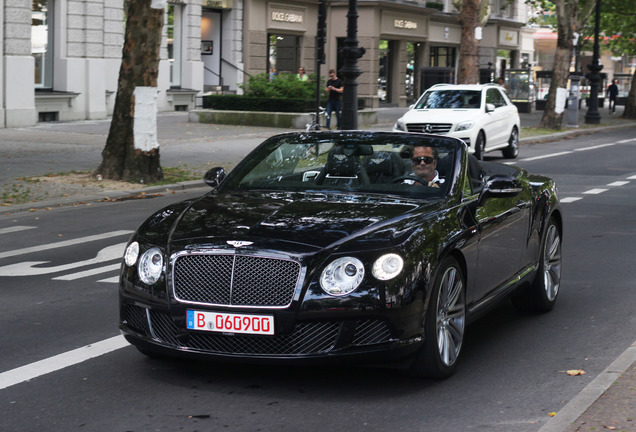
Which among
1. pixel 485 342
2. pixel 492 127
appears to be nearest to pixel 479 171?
pixel 485 342

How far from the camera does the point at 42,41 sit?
104 ft

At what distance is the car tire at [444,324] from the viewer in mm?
5738

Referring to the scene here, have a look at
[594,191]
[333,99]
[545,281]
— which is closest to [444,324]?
[545,281]

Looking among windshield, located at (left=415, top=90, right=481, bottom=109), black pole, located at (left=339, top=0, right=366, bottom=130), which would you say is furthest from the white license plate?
windshield, located at (left=415, top=90, right=481, bottom=109)

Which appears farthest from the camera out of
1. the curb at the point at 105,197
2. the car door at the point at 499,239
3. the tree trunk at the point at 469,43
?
the tree trunk at the point at 469,43

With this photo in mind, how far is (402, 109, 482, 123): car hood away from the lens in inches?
934

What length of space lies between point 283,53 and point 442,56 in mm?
13381

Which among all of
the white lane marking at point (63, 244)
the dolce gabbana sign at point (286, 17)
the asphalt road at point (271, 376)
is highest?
the dolce gabbana sign at point (286, 17)

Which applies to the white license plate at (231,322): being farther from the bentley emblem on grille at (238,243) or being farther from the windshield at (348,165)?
the windshield at (348,165)

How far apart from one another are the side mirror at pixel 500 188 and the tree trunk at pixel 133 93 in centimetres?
1108

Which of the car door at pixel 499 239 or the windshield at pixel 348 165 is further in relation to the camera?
the windshield at pixel 348 165

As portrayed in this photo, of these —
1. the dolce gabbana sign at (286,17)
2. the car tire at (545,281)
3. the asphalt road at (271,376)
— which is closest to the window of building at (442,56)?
the dolce gabbana sign at (286,17)

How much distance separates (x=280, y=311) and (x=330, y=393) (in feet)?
1.96

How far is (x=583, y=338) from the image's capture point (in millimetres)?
7172
